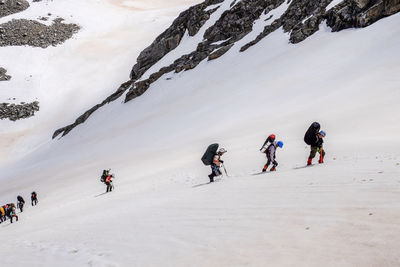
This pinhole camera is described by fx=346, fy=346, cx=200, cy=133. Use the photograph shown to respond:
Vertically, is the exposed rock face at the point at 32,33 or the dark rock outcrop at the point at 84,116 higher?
the exposed rock face at the point at 32,33

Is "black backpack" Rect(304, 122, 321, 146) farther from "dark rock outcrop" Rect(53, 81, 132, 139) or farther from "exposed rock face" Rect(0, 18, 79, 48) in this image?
"exposed rock face" Rect(0, 18, 79, 48)

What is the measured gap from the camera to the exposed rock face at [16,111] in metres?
60.9

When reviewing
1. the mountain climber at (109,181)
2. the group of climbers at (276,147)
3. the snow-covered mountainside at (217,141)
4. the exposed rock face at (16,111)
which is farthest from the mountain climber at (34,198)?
the exposed rock face at (16,111)

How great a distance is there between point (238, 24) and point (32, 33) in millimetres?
53949

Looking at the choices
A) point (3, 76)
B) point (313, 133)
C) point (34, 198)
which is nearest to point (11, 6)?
point (3, 76)

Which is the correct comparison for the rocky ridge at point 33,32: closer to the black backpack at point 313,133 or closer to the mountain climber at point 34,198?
the mountain climber at point 34,198

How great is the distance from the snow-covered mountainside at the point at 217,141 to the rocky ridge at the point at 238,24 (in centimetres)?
20

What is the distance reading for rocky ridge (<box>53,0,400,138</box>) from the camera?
107 ft

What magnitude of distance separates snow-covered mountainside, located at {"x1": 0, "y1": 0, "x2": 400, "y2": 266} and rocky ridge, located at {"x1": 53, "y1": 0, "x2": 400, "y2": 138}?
0.65ft

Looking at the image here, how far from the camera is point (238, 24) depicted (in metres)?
47.9

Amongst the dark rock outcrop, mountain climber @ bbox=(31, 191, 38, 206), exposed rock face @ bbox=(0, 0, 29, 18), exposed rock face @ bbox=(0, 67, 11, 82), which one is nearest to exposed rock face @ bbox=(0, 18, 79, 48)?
exposed rock face @ bbox=(0, 0, 29, 18)

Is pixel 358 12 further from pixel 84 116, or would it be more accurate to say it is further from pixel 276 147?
pixel 84 116

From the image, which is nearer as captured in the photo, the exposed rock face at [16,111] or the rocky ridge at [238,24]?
the rocky ridge at [238,24]

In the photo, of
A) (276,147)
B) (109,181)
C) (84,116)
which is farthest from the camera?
(84,116)
